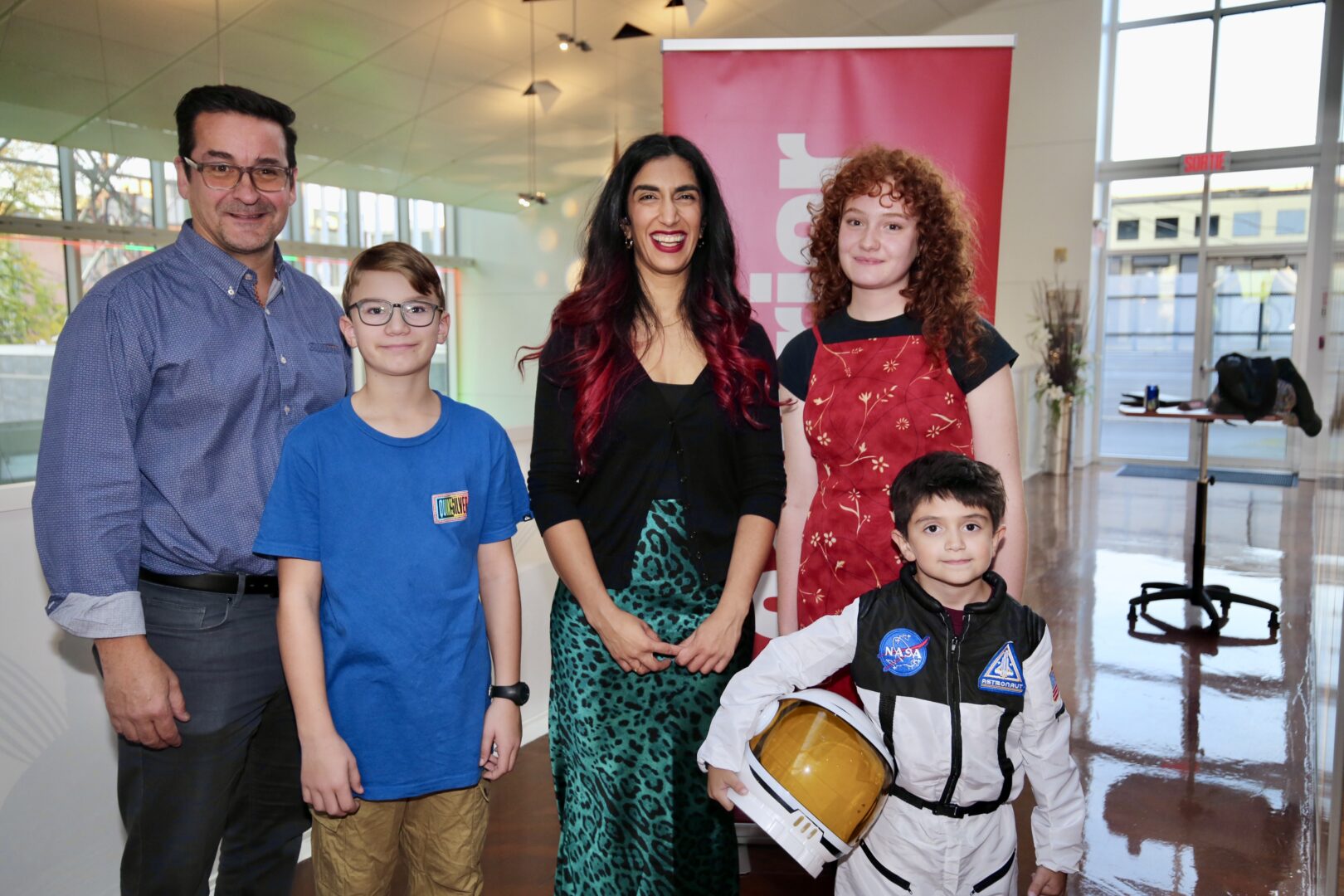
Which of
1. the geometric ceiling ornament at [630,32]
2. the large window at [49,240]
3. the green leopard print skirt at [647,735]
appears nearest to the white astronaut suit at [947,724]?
the green leopard print skirt at [647,735]

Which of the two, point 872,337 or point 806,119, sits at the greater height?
point 806,119

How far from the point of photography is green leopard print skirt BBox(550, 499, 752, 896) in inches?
63.0

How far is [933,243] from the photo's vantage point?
173 centimetres

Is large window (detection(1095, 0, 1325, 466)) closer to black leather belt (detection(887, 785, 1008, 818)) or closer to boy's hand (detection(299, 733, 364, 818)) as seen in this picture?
black leather belt (detection(887, 785, 1008, 818))

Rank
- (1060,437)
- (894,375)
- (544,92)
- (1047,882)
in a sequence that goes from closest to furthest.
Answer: (1047,882)
(894,375)
(544,92)
(1060,437)

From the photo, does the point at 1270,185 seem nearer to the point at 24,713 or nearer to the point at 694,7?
the point at 694,7

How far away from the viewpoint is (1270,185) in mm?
10352

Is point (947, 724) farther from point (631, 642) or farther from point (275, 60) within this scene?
point (275, 60)

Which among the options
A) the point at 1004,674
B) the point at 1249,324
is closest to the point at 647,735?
the point at 1004,674

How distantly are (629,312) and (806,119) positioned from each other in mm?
1150

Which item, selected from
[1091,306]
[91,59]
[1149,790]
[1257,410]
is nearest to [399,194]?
[91,59]

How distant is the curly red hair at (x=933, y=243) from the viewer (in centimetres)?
170

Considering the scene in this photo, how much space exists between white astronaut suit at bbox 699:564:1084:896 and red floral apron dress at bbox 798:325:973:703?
16cm

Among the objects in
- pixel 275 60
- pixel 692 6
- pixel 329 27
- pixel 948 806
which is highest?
pixel 692 6
